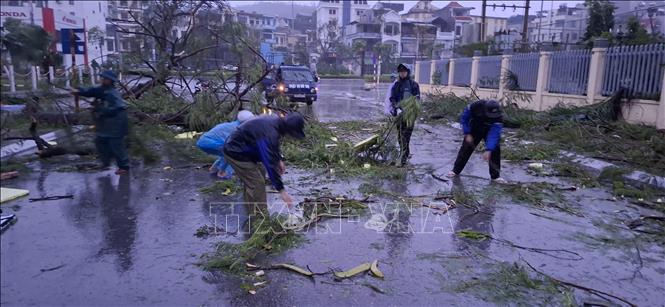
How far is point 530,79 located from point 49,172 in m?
15.2

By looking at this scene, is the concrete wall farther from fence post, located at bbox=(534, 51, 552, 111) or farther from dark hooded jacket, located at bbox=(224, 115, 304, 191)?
dark hooded jacket, located at bbox=(224, 115, 304, 191)

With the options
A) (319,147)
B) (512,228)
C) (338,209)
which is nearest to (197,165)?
(319,147)

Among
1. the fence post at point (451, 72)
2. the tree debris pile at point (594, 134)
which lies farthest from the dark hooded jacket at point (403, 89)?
the fence post at point (451, 72)

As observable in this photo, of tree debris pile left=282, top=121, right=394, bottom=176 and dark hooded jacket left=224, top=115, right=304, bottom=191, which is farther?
tree debris pile left=282, top=121, right=394, bottom=176

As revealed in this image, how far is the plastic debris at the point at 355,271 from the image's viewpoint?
377 centimetres

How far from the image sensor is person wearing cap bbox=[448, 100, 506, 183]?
6656 mm

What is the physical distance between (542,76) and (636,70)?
368 centimetres

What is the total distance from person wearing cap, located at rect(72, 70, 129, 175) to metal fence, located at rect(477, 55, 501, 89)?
15624 millimetres

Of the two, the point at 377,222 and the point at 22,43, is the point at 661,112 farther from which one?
the point at 22,43

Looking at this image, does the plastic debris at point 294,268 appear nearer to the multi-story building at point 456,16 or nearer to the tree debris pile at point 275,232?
the tree debris pile at point 275,232

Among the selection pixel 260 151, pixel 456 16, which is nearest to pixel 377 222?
pixel 260 151

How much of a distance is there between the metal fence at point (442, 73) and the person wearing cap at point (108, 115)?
20.1 meters

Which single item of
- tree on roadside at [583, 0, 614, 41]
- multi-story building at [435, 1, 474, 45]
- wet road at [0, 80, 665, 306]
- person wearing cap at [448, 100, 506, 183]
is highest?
multi-story building at [435, 1, 474, 45]

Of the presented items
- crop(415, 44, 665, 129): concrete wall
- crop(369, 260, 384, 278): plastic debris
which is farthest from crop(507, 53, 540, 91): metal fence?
crop(369, 260, 384, 278): plastic debris
